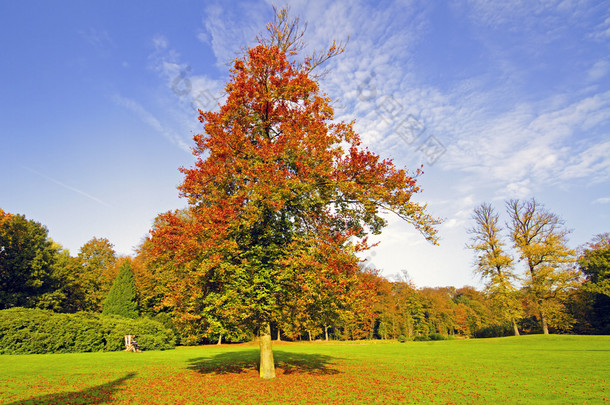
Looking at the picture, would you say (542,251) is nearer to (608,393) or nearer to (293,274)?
(608,393)

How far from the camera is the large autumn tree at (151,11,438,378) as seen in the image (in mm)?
11773

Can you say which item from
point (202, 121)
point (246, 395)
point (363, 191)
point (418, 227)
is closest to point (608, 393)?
point (418, 227)

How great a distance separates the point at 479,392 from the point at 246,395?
8.15m

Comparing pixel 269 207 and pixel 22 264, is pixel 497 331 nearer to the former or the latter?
pixel 269 207

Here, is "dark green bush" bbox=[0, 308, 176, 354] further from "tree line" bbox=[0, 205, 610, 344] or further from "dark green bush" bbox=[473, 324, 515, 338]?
"dark green bush" bbox=[473, 324, 515, 338]

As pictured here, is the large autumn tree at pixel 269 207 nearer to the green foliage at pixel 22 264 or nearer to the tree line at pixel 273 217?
the tree line at pixel 273 217

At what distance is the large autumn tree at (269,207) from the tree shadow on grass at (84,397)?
337cm

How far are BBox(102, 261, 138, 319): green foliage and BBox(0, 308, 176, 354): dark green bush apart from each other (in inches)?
273

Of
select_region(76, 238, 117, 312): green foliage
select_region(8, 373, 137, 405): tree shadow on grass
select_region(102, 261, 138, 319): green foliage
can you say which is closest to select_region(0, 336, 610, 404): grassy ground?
select_region(8, 373, 137, 405): tree shadow on grass

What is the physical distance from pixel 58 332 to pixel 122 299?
1399 centimetres

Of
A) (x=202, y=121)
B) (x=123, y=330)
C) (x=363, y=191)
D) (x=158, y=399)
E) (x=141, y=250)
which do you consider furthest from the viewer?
(x=141, y=250)

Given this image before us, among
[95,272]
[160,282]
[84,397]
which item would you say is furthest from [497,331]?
[95,272]

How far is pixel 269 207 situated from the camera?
1185 centimetres

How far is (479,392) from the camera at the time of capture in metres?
11.5
